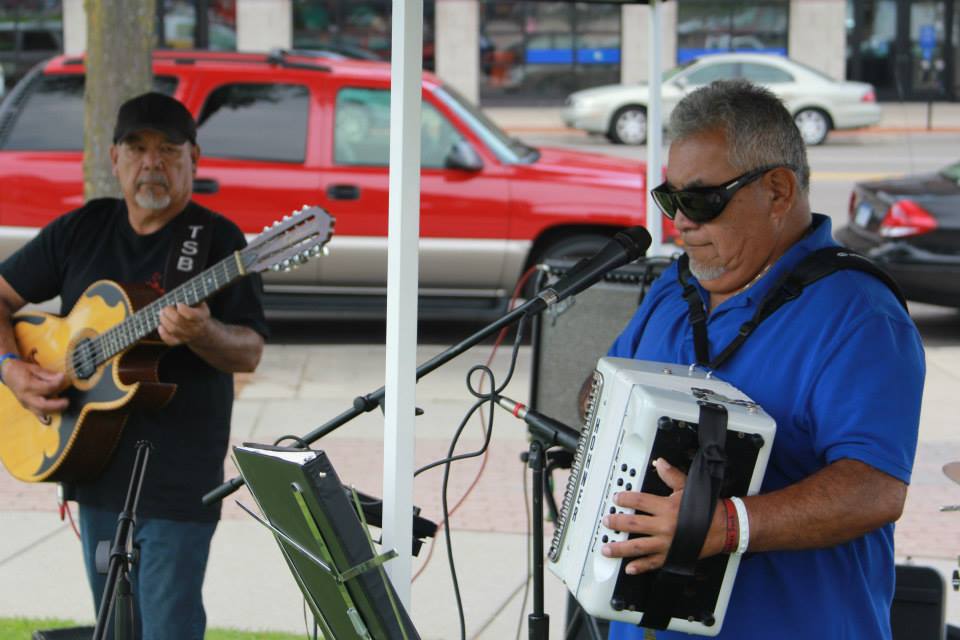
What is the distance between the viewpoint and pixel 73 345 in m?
3.82

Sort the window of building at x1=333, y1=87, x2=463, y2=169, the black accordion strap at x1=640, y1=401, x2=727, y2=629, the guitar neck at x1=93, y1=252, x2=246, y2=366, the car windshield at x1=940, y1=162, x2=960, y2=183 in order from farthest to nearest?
the car windshield at x1=940, y1=162, x2=960, y2=183, the window of building at x1=333, y1=87, x2=463, y2=169, the guitar neck at x1=93, y1=252, x2=246, y2=366, the black accordion strap at x1=640, y1=401, x2=727, y2=629

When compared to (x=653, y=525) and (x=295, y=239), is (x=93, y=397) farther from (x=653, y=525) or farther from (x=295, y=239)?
(x=653, y=525)

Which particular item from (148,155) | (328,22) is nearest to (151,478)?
(148,155)

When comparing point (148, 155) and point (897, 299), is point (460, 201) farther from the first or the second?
point (897, 299)

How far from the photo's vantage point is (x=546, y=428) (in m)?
2.84

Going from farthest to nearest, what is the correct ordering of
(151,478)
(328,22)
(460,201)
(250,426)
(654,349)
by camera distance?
(328,22) < (460,201) < (250,426) < (151,478) < (654,349)

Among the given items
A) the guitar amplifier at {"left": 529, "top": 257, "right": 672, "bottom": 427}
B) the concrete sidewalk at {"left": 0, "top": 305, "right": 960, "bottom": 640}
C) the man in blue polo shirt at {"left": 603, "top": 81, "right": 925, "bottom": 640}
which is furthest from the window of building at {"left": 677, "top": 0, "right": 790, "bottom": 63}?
the man in blue polo shirt at {"left": 603, "top": 81, "right": 925, "bottom": 640}

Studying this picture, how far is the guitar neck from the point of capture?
3475mm

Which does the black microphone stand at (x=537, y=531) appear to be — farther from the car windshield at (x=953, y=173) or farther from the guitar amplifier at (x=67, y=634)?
the car windshield at (x=953, y=173)

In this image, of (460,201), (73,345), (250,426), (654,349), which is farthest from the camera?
(460,201)

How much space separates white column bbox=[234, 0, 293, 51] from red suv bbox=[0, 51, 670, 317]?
66.7ft

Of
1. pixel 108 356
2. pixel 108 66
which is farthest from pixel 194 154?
pixel 108 66

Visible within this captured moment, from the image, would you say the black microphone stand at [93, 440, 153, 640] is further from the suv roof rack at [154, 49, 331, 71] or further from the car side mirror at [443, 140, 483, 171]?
the suv roof rack at [154, 49, 331, 71]

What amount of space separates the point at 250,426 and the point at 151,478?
3.91 meters
